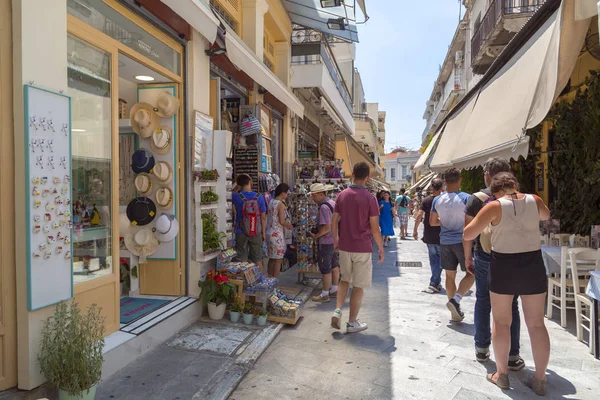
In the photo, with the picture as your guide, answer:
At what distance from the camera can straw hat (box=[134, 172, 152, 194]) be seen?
5.03m

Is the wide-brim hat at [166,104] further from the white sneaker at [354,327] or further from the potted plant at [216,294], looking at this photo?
the white sneaker at [354,327]

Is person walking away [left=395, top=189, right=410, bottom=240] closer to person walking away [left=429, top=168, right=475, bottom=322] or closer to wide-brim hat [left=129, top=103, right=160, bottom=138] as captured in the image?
person walking away [left=429, top=168, right=475, bottom=322]

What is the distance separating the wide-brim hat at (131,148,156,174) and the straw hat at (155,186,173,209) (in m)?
0.30

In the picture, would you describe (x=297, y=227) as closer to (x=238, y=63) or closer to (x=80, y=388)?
(x=238, y=63)

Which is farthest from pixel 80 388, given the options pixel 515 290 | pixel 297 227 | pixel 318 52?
pixel 318 52

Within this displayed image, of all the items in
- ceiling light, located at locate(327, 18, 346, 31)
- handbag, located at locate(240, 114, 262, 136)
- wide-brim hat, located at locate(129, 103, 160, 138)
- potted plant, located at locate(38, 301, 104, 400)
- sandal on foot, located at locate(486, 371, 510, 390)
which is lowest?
sandal on foot, located at locate(486, 371, 510, 390)

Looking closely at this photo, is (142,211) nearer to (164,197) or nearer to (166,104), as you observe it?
(164,197)

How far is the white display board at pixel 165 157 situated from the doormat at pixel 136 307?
1.76 ft

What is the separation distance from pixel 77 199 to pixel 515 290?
3893 millimetres

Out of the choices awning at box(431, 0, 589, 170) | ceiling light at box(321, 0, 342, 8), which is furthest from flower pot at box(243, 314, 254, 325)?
ceiling light at box(321, 0, 342, 8)

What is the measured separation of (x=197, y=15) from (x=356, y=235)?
119 inches

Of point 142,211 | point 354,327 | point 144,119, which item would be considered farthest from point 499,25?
point 142,211

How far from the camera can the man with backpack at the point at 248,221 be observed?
247 inches

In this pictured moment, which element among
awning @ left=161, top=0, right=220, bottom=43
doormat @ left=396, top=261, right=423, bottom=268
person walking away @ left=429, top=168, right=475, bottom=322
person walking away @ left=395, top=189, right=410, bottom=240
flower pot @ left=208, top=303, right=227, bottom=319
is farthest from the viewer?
person walking away @ left=395, top=189, right=410, bottom=240
